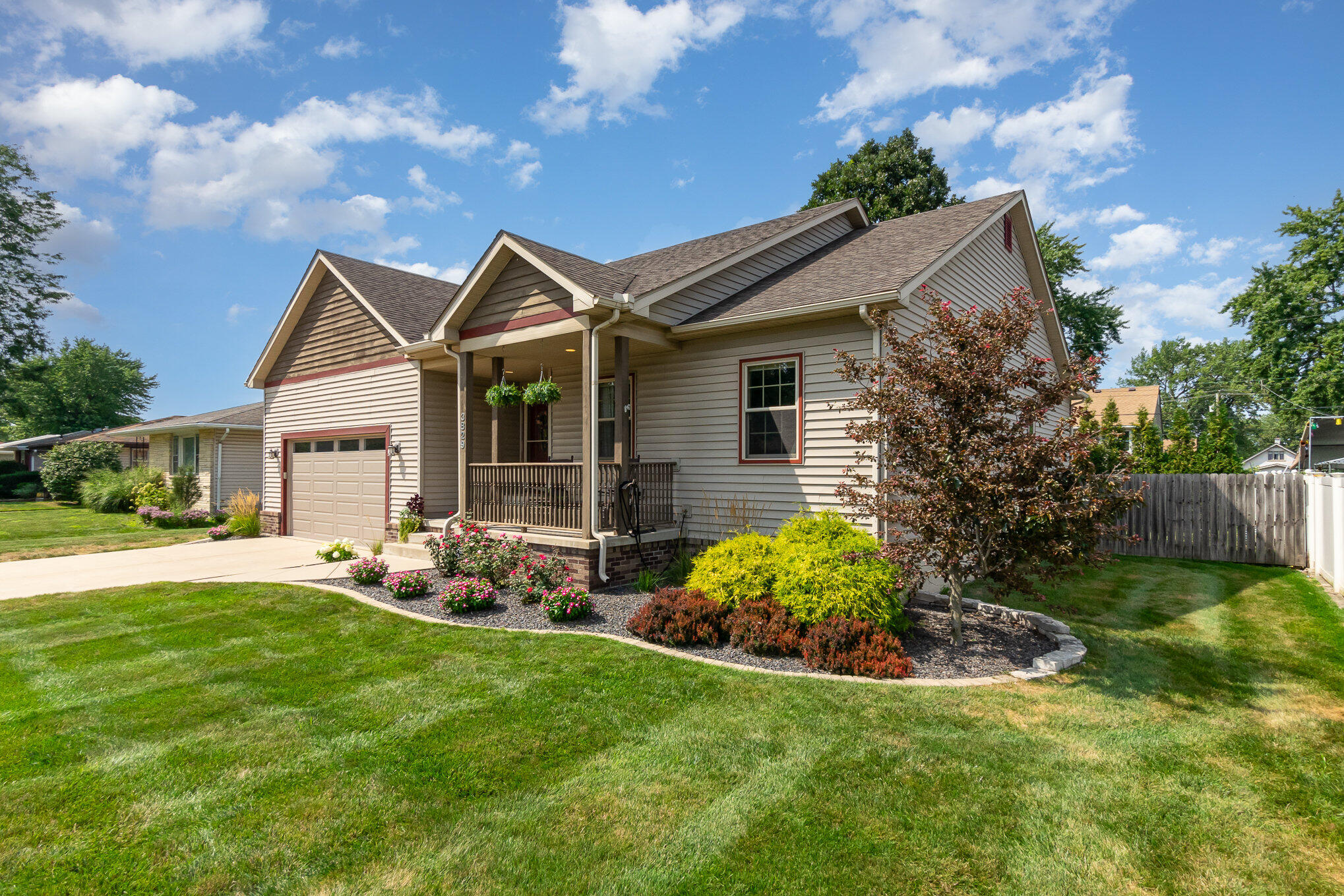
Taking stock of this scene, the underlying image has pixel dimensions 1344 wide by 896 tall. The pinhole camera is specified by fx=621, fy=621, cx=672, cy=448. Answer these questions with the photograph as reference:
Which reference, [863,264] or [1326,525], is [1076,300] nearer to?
[1326,525]

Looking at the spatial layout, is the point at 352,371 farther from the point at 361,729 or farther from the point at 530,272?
the point at 361,729

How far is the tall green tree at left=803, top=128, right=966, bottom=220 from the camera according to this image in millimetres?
24000

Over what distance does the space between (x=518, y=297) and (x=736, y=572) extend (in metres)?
→ 5.87

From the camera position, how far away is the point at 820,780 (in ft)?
12.1

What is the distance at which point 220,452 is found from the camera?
21312 millimetres

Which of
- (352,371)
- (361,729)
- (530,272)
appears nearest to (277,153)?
(352,371)

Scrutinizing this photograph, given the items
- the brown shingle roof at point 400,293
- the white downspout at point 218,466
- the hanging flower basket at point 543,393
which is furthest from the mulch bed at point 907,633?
the white downspout at point 218,466

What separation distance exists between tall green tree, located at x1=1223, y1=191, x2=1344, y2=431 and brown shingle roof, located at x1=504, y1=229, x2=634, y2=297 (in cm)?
2966

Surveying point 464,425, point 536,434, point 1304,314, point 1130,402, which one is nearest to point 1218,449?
point 1304,314

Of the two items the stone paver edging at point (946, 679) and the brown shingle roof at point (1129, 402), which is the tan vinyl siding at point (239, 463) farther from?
the brown shingle roof at point (1129, 402)

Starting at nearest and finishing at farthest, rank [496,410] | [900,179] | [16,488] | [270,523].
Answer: [496,410], [270,523], [900,179], [16,488]

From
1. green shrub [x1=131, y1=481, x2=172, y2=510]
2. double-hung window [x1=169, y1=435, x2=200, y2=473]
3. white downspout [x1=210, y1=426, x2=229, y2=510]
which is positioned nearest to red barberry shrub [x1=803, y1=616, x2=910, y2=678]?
white downspout [x1=210, y1=426, x2=229, y2=510]

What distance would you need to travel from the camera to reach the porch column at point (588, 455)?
345 inches

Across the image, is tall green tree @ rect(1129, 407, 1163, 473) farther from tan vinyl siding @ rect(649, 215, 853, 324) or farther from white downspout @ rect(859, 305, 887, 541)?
white downspout @ rect(859, 305, 887, 541)
